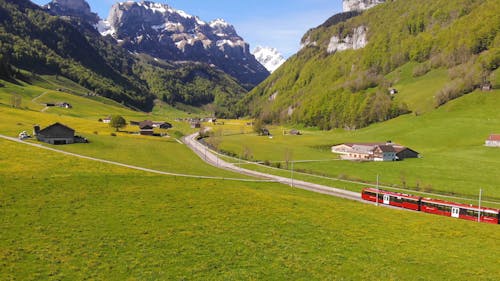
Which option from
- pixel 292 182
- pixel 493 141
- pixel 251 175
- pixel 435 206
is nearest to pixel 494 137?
pixel 493 141

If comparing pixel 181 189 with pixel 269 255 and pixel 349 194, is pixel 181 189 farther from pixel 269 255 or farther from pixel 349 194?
pixel 349 194

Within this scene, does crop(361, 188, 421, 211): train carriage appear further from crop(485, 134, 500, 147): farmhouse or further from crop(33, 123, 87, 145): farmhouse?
crop(485, 134, 500, 147): farmhouse

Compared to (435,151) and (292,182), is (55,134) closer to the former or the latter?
(292,182)

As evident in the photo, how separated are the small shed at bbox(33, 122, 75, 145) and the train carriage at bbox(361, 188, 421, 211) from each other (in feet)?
278

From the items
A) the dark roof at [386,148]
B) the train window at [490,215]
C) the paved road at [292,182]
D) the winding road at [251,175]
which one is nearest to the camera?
the train window at [490,215]

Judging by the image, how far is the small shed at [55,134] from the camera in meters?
98.1

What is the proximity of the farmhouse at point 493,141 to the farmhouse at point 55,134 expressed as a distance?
145 meters

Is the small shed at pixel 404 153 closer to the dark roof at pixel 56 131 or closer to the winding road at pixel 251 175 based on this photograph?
the winding road at pixel 251 175

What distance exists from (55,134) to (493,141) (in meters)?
150

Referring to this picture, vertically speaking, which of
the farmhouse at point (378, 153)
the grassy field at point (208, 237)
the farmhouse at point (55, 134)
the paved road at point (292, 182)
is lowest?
the paved road at point (292, 182)

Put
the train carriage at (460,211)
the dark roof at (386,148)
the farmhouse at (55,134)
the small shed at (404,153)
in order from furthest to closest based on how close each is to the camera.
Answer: the small shed at (404,153) → the dark roof at (386,148) → the farmhouse at (55,134) → the train carriage at (460,211)

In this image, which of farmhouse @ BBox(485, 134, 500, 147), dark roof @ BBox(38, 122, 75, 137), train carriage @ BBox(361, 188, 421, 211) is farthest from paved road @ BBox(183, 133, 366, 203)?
farmhouse @ BBox(485, 134, 500, 147)

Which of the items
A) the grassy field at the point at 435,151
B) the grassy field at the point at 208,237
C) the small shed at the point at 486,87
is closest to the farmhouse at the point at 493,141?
the grassy field at the point at 435,151

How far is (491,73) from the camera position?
190 m
